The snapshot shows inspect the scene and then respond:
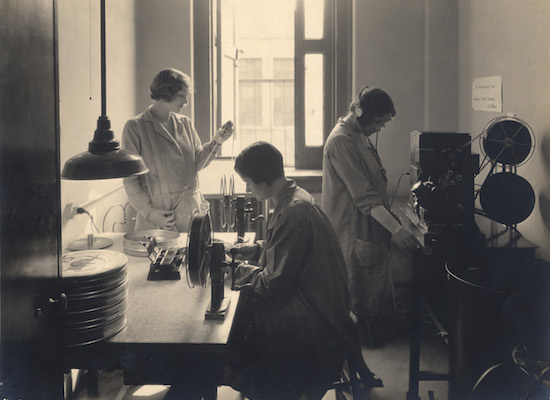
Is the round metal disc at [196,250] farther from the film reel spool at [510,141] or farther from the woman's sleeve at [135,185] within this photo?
the film reel spool at [510,141]

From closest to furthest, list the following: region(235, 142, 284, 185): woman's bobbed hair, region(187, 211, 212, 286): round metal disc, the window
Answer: region(187, 211, 212, 286): round metal disc
region(235, 142, 284, 185): woman's bobbed hair
the window

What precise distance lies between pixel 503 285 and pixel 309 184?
2121 millimetres

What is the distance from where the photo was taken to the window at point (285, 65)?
456 cm

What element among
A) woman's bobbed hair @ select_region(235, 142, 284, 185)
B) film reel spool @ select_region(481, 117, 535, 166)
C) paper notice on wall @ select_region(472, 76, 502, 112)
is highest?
paper notice on wall @ select_region(472, 76, 502, 112)

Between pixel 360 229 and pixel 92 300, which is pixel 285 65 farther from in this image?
pixel 92 300

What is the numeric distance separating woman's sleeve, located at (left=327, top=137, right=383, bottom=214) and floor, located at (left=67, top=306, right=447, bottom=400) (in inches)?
38.6

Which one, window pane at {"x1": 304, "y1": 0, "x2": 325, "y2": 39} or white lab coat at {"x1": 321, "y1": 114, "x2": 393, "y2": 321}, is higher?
window pane at {"x1": 304, "y1": 0, "x2": 325, "y2": 39}

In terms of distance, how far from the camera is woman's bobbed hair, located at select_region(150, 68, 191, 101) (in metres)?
3.23

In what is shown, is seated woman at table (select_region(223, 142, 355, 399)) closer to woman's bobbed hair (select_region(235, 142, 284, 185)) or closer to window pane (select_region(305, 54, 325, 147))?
woman's bobbed hair (select_region(235, 142, 284, 185))

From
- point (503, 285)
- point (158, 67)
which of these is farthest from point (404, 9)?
point (503, 285)

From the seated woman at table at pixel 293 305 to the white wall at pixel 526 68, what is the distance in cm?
127

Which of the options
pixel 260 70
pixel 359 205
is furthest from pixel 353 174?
pixel 260 70

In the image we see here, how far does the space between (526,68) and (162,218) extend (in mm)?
2066

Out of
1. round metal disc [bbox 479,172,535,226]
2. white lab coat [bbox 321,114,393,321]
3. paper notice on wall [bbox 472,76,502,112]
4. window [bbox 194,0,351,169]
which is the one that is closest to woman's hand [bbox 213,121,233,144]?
white lab coat [bbox 321,114,393,321]
